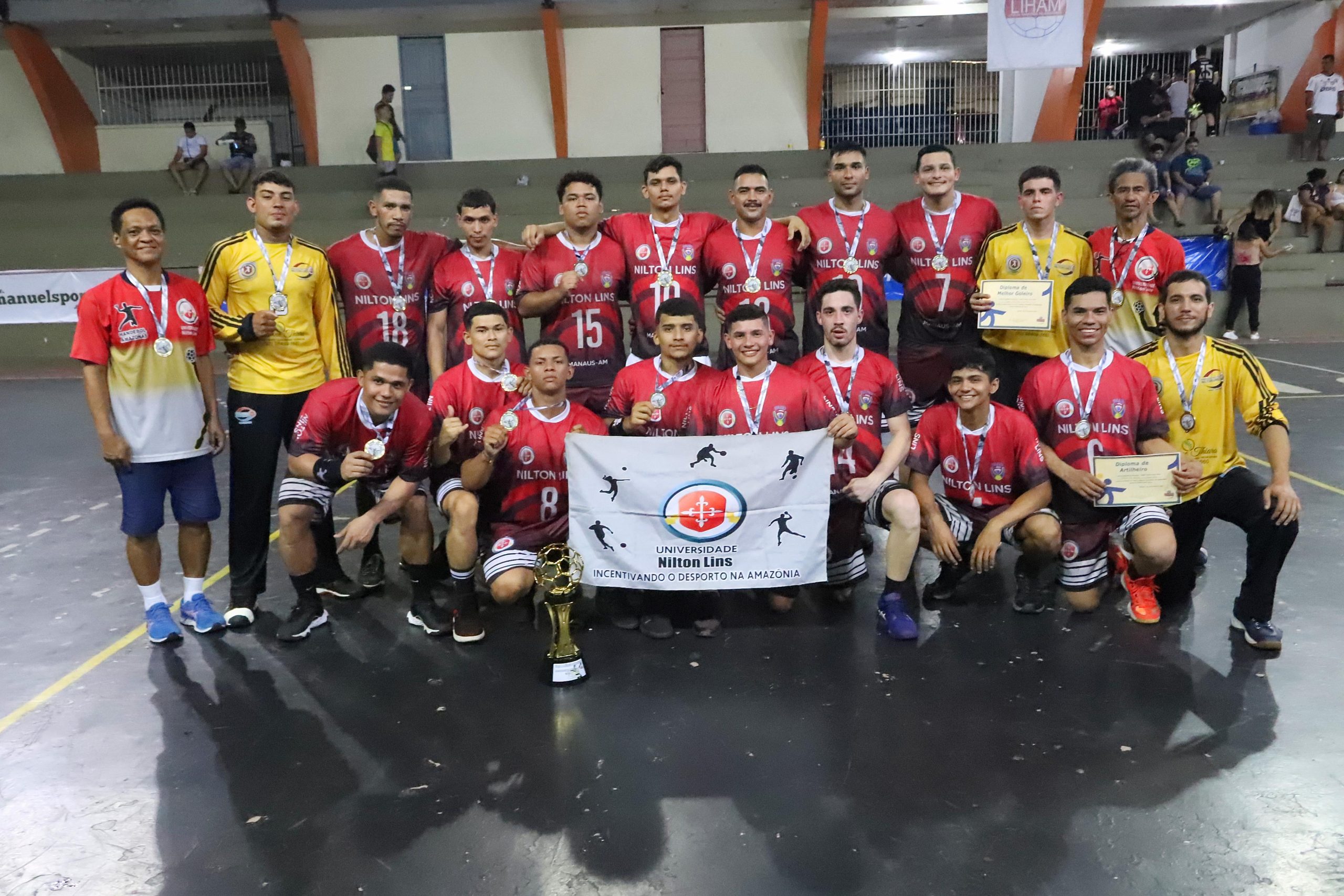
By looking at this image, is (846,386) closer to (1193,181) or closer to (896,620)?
(896,620)

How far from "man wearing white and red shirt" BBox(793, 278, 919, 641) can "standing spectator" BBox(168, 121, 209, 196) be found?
1751 centimetres

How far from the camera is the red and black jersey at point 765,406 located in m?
4.28

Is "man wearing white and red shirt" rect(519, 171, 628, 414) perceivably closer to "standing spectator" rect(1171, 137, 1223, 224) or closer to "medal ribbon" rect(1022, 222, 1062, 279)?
"medal ribbon" rect(1022, 222, 1062, 279)

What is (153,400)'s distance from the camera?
4.11 metres

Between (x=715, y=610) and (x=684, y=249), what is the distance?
1931 millimetres

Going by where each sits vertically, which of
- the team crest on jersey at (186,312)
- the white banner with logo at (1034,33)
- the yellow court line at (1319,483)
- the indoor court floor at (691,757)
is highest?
the white banner with logo at (1034,33)

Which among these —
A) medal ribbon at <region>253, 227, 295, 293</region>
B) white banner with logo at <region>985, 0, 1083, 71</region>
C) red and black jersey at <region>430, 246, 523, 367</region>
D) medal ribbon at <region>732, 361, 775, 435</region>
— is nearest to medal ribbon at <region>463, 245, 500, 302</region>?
red and black jersey at <region>430, 246, 523, 367</region>

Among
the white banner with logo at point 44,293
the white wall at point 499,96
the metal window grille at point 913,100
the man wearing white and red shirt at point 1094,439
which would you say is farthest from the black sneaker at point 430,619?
the metal window grille at point 913,100

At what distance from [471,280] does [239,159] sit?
51.0 ft

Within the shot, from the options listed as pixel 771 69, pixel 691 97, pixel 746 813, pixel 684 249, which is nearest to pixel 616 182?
pixel 691 97

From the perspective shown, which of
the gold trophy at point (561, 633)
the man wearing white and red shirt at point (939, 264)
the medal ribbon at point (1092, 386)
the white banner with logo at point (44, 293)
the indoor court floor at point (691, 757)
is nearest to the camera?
the indoor court floor at point (691, 757)

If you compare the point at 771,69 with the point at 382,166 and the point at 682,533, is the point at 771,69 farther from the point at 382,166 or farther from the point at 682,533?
the point at 682,533

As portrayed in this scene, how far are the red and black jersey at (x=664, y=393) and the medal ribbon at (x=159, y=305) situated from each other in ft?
6.70

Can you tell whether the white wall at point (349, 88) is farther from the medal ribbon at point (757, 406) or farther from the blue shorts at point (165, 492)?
the medal ribbon at point (757, 406)
